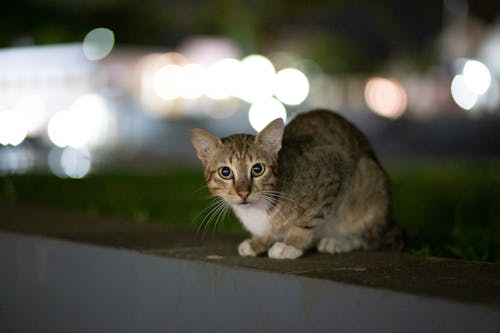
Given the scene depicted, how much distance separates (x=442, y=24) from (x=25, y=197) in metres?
A: 26.8

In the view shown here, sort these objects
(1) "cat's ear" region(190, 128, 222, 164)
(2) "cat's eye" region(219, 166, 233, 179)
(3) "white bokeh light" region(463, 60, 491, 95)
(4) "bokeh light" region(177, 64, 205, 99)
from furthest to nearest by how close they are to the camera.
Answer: (3) "white bokeh light" region(463, 60, 491, 95), (4) "bokeh light" region(177, 64, 205, 99), (1) "cat's ear" region(190, 128, 222, 164), (2) "cat's eye" region(219, 166, 233, 179)

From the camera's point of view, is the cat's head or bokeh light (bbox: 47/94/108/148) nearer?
the cat's head

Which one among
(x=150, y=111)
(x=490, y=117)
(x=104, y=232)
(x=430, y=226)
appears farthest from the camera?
(x=150, y=111)

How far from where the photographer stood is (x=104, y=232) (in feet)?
16.2

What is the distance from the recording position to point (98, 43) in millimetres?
19500

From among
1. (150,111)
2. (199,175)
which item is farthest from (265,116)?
(199,175)

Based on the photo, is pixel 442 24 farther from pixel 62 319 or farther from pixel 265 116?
pixel 62 319

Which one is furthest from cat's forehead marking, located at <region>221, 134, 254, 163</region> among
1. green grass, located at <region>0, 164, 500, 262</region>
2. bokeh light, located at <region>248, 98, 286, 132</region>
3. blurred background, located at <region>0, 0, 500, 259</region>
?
bokeh light, located at <region>248, 98, 286, 132</region>

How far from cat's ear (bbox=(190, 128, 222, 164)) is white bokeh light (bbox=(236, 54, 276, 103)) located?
2065cm

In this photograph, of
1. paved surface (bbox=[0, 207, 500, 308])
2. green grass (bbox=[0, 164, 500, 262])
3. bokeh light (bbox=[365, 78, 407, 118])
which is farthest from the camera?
bokeh light (bbox=[365, 78, 407, 118])

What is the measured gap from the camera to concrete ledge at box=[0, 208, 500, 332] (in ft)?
9.54

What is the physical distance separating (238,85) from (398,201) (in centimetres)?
1763

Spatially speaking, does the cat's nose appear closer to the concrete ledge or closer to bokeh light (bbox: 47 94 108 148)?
the concrete ledge

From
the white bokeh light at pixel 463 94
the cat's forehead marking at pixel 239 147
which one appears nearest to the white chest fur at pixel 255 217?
the cat's forehead marking at pixel 239 147
